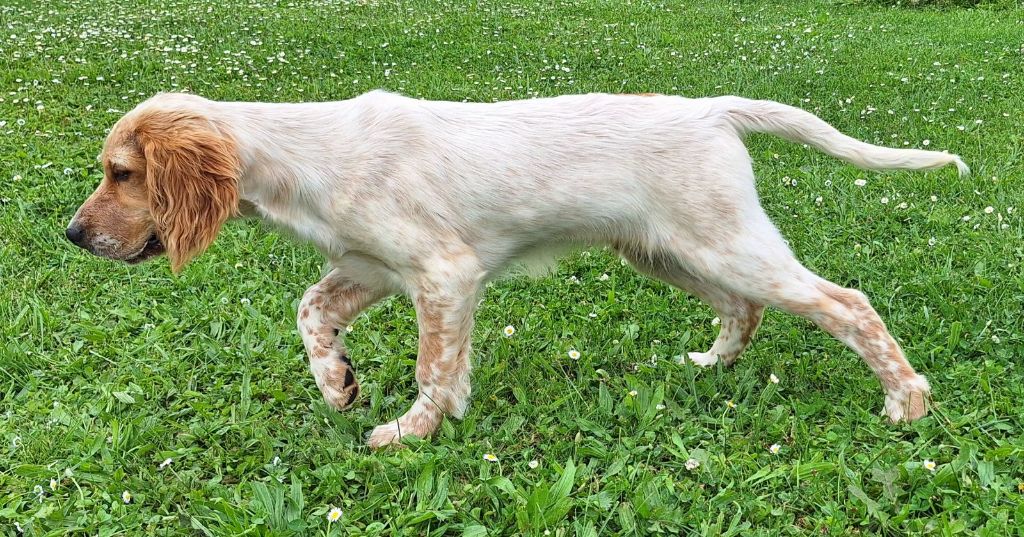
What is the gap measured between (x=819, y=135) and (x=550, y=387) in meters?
1.45

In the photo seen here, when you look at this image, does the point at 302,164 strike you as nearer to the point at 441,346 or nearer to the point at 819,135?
the point at 441,346

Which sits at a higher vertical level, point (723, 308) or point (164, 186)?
point (164, 186)

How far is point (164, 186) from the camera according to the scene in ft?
9.37

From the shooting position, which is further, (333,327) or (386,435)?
(333,327)

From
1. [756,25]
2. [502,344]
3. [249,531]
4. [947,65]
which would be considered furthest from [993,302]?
[756,25]

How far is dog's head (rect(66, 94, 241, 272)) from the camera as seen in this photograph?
2.84m

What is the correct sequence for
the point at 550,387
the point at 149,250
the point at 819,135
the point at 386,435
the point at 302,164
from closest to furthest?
1. the point at 302,164
2. the point at 149,250
3. the point at 386,435
4. the point at 819,135
5. the point at 550,387

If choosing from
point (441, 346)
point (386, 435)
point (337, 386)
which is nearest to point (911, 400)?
point (441, 346)

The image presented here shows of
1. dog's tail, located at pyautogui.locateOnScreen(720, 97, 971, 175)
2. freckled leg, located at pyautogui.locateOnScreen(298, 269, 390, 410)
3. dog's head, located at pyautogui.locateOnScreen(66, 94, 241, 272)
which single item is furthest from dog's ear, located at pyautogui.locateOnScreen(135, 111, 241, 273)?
dog's tail, located at pyautogui.locateOnScreen(720, 97, 971, 175)

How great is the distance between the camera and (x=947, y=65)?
8.56 meters

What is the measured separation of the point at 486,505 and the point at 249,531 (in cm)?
74

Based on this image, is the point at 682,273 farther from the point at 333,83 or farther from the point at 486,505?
the point at 333,83

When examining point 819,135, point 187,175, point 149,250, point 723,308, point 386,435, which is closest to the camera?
point 187,175

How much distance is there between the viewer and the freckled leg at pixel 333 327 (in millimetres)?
3318
